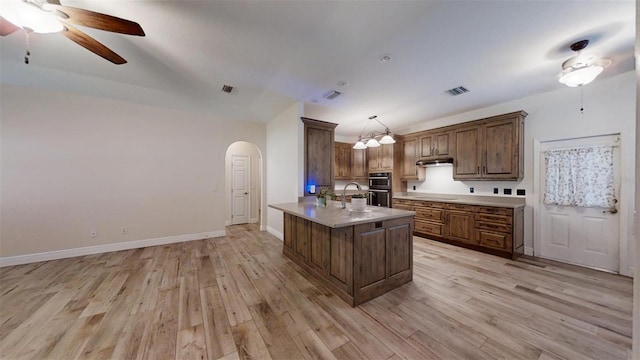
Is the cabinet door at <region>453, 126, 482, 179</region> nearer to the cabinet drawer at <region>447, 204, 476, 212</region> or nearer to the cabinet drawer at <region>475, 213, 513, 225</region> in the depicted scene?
the cabinet drawer at <region>447, 204, 476, 212</region>

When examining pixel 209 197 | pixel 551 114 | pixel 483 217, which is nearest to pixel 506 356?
pixel 483 217

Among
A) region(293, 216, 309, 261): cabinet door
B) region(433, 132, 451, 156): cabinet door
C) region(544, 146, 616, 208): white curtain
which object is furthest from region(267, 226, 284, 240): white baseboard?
region(544, 146, 616, 208): white curtain

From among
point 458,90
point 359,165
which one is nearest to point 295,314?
point 458,90

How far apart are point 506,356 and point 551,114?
159 inches

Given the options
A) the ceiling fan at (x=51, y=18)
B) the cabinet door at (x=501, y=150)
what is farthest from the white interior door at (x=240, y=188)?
the cabinet door at (x=501, y=150)

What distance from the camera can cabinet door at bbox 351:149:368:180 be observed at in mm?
6492

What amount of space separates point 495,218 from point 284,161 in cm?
417

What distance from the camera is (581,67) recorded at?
93.3 inches

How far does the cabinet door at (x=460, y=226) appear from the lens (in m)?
4.05

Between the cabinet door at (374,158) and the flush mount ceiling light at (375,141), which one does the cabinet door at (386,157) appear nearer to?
the cabinet door at (374,158)

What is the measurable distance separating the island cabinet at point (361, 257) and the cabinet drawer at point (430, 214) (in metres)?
2.18

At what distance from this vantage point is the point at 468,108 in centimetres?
434

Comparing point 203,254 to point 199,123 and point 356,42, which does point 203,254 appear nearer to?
point 199,123

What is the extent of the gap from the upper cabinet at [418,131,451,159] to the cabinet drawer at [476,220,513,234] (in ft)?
5.28
